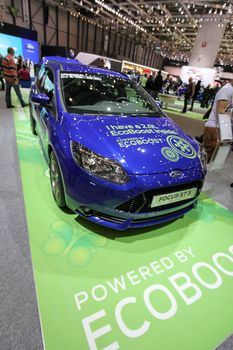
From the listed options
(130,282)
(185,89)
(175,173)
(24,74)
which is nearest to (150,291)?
(130,282)

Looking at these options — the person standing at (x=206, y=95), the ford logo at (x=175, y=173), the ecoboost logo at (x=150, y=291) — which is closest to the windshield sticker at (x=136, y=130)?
the ford logo at (x=175, y=173)

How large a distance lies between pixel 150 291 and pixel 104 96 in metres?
2.15

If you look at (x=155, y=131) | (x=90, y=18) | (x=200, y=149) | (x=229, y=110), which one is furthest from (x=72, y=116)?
(x=90, y=18)

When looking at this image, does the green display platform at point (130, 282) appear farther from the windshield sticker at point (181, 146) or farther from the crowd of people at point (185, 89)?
the crowd of people at point (185, 89)

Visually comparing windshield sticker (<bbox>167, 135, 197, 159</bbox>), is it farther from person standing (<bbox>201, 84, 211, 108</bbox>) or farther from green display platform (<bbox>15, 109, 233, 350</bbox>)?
person standing (<bbox>201, 84, 211, 108</bbox>)

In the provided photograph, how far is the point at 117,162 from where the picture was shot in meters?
1.69

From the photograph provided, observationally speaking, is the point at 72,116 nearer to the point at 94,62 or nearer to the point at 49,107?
the point at 49,107

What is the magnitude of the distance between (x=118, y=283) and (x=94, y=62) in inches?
670

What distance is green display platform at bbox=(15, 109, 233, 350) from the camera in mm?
1315

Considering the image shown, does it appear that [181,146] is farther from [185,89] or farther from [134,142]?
[185,89]

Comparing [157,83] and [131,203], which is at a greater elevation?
[157,83]

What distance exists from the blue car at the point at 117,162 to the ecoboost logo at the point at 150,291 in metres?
0.37

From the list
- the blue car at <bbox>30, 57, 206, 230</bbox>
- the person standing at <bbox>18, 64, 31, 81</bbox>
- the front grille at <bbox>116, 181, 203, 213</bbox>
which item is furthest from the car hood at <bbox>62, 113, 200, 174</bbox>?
the person standing at <bbox>18, 64, 31, 81</bbox>

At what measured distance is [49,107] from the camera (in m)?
2.36
